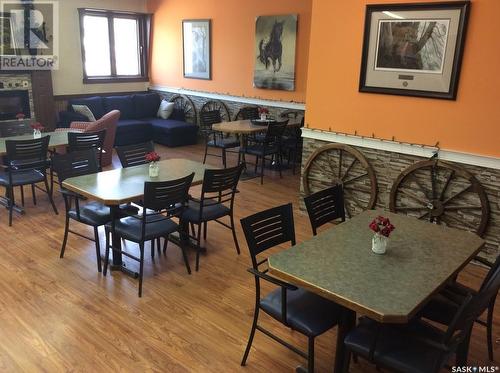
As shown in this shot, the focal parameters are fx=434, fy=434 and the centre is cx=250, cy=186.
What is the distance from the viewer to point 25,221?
180 inches

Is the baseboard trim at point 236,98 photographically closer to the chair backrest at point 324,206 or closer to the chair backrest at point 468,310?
the chair backrest at point 324,206

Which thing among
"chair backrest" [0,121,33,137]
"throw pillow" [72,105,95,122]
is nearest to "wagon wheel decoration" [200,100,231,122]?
"throw pillow" [72,105,95,122]

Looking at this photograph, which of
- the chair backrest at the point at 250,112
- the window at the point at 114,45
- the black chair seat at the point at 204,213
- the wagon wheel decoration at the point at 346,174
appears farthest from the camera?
the window at the point at 114,45

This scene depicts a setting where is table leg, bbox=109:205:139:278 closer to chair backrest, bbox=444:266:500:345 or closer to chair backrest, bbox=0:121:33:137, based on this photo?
chair backrest, bbox=444:266:500:345

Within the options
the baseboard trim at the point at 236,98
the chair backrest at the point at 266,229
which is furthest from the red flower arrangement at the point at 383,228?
the baseboard trim at the point at 236,98

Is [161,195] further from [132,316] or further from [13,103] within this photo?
[13,103]

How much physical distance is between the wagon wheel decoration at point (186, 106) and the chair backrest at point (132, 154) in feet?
14.4

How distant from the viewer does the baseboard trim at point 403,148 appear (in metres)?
3.56

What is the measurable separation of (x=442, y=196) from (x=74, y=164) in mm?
3275

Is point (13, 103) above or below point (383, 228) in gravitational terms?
above

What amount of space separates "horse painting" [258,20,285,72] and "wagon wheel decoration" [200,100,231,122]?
1242 millimetres

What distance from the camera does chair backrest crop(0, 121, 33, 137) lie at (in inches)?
223

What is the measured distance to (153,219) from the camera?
3482 millimetres

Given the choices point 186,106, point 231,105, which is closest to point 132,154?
point 231,105
